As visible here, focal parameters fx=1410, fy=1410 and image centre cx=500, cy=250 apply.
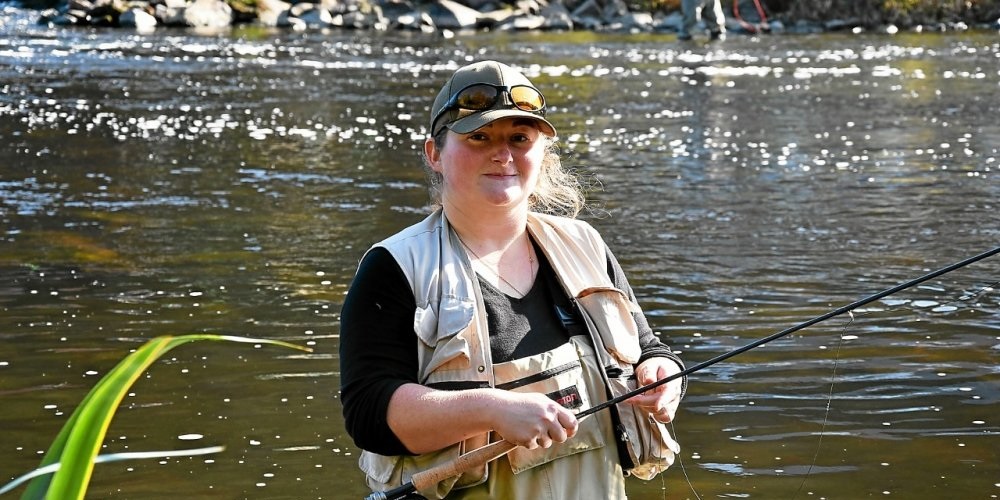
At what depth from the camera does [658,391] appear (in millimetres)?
2715

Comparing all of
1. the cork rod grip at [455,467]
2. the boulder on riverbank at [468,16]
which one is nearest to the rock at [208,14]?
the boulder on riverbank at [468,16]

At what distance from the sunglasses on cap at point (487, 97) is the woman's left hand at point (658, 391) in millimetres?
552

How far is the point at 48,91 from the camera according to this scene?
19312mm

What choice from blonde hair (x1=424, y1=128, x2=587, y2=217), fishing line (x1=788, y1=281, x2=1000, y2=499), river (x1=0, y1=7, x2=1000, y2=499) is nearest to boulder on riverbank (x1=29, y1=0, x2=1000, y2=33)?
river (x1=0, y1=7, x2=1000, y2=499)

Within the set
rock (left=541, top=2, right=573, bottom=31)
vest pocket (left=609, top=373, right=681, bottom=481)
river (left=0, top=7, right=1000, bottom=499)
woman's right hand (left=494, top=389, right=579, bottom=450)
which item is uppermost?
woman's right hand (left=494, top=389, right=579, bottom=450)

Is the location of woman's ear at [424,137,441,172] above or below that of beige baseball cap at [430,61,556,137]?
below

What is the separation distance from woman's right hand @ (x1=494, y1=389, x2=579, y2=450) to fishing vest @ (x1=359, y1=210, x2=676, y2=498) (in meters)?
0.15

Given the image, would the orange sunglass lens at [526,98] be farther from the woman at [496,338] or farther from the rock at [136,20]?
the rock at [136,20]

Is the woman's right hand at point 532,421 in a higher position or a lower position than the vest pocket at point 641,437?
higher

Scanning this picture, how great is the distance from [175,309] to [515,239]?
15.6 ft

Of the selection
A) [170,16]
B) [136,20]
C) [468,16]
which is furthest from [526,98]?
[468,16]

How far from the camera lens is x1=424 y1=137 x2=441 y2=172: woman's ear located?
2857 mm

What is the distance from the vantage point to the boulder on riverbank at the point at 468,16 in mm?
37719

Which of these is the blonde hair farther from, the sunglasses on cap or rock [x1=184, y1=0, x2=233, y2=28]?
rock [x1=184, y1=0, x2=233, y2=28]
